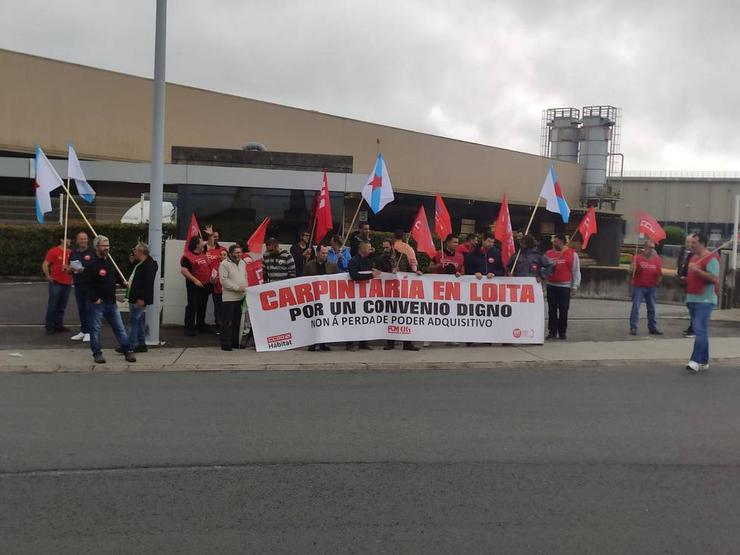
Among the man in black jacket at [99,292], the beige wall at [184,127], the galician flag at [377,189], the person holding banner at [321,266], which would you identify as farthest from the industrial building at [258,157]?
the man in black jacket at [99,292]

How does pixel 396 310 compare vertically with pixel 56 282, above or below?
below

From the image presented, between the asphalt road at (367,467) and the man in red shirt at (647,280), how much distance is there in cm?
440

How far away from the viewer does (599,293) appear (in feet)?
70.0

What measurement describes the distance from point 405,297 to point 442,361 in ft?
5.09

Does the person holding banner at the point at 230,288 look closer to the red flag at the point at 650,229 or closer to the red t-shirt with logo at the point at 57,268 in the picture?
the red t-shirt with logo at the point at 57,268

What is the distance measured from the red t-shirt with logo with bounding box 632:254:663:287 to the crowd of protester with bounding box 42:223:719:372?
18 mm

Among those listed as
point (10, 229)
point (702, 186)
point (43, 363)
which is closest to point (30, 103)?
point (10, 229)

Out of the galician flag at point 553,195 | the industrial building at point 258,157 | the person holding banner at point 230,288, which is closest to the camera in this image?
the person holding banner at point 230,288

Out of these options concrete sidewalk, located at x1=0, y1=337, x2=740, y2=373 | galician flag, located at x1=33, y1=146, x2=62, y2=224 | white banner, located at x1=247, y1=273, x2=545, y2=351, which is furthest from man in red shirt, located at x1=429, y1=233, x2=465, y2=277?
galician flag, located at x1=33, y1=146, x2=62, y2=224

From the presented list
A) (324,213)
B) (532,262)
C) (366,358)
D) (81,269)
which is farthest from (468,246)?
(81,269)

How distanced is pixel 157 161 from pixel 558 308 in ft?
23.8

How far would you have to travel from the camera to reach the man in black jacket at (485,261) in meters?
11.8

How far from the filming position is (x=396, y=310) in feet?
37.1

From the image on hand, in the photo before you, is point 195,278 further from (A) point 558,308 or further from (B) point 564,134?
(B) point 564,134
